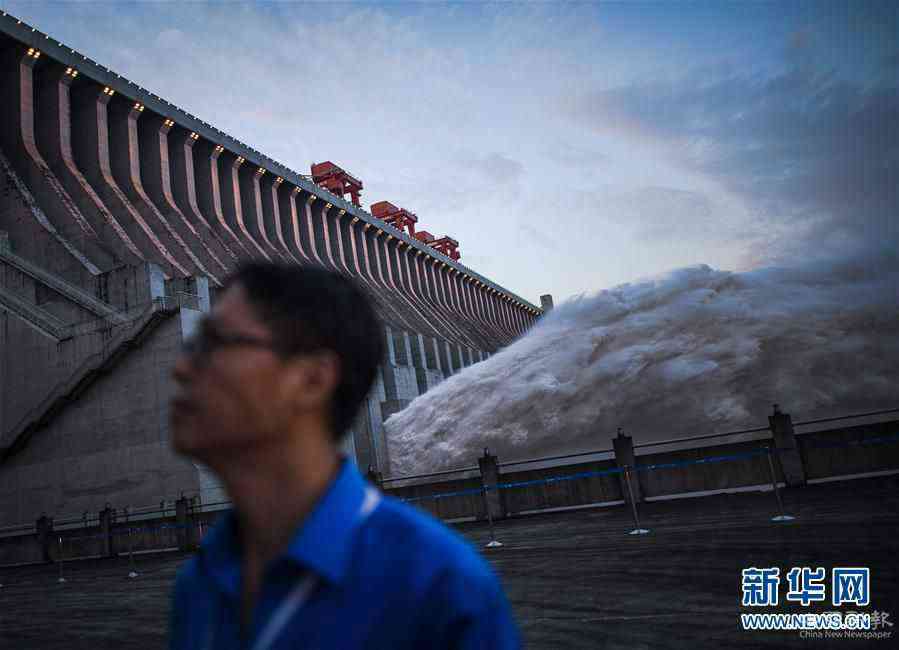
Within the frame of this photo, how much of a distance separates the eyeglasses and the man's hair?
3 cm

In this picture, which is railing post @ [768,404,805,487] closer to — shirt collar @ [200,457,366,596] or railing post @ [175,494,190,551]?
shirt collar @ [200,457,366,596]

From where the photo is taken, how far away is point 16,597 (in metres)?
12.9

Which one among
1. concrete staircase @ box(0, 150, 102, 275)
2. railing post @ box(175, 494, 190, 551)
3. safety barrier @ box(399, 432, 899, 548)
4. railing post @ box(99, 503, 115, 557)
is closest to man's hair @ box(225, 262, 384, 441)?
safety barrier @ box(399, 432, 899, 548)

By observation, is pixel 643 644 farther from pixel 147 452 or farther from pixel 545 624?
pixel 147 452

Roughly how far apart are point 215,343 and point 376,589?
1.75ft

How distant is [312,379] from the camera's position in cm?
119

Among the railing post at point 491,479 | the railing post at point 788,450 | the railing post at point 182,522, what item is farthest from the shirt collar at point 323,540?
the railing post at point 182,522

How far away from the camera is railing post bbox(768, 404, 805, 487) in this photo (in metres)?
14.8

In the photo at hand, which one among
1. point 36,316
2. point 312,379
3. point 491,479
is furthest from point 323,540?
point 36,316

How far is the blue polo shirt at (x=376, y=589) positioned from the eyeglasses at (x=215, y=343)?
31 centimetres

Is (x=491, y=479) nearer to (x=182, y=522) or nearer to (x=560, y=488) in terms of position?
(x=560, y=488)

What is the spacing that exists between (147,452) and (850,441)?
2044 centimetres

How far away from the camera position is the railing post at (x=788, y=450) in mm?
14828

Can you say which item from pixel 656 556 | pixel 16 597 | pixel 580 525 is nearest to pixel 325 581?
pixel 656 556
